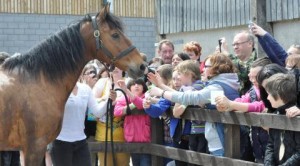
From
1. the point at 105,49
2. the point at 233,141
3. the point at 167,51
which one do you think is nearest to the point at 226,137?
the point at 233,141

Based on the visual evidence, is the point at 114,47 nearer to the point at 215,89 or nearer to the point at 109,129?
the point at 215,89

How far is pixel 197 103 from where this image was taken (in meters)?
5.63

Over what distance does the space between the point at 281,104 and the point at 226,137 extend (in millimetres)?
985

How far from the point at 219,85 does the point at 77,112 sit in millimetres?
1593

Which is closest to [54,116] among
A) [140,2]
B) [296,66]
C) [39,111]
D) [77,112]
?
[39,111]

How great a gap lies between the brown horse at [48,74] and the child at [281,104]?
5.09 ft

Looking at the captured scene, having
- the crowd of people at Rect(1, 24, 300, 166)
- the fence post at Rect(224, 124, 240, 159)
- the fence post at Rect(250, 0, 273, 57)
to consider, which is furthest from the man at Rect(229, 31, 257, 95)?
the fence post at Rect(250, 0, 273, 57)

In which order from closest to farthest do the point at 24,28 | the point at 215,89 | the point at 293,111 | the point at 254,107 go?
the point at 293,111 < the point at 254,107 < the point at 215,89 < the point at 24,28

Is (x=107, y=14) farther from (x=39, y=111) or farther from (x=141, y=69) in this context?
(x=39, y=111)

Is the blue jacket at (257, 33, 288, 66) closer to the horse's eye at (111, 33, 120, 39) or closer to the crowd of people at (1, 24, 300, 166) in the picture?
the crowd of people at (1, 24, 300, 166)

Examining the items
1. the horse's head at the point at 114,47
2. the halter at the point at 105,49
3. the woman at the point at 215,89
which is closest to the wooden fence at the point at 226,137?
the woman at the point at 215,89

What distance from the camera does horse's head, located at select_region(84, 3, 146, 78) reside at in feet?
18.6

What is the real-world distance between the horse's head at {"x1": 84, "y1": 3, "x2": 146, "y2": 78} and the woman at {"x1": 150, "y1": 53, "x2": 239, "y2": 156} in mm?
410

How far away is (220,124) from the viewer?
225 inches
